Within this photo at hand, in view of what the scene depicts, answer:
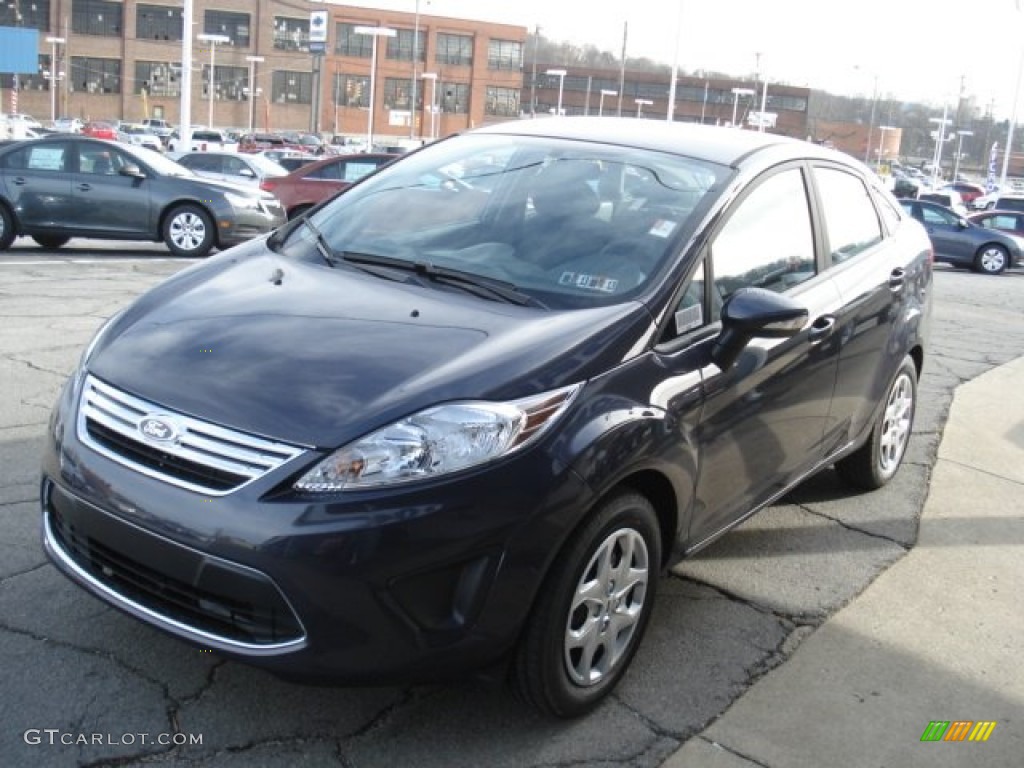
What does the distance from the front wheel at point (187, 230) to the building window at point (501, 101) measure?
84.6 metres

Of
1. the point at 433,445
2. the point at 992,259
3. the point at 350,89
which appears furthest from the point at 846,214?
the point at 350,89

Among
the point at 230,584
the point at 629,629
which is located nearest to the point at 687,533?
the point at 629,629

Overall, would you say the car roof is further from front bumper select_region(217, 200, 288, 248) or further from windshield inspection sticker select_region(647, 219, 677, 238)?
front bumper select_region(217, 200, 288, 248)

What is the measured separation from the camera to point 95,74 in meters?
86.1

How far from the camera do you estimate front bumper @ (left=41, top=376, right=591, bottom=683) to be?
251 centimetres

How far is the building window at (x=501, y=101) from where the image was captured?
95250 millimetres

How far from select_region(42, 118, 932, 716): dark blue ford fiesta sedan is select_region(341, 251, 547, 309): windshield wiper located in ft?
0.04

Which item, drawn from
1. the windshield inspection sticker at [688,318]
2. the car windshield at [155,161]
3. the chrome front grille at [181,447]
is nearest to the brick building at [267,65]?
the car windshield at [155,161]

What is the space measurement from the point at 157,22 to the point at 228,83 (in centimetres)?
708

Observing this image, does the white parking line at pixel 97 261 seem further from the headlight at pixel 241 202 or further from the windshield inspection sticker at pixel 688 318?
the windshield inspection sticker at pixel 688 318

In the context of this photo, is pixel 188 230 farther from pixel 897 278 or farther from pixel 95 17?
pixel 95 17

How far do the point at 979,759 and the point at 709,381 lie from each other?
1354mm

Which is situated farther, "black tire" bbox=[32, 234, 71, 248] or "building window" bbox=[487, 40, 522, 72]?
"building window" bbox=[487, 40, 522, 72]

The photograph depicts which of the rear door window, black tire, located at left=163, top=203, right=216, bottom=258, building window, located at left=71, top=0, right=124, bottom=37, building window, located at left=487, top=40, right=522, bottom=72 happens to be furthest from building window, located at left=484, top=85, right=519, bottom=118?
the rear door window
